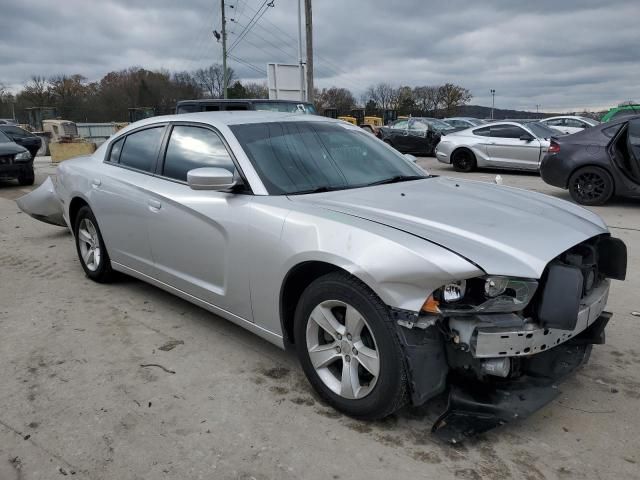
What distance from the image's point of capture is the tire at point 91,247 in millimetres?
4824

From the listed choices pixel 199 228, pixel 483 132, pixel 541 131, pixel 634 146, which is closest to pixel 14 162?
pixel 199 228

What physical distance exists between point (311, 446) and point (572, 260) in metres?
1.60

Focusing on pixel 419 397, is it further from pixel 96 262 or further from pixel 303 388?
pixel 96 262

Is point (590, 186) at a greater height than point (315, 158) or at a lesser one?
lesser

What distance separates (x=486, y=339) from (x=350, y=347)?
0.67m

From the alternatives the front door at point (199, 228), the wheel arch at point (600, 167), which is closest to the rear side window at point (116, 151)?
the front door at point (199, 228)

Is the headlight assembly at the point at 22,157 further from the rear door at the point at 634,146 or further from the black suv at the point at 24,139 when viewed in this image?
the rear door at the point at 634,146

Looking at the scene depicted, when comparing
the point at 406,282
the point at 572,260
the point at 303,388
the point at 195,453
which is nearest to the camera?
the point at 406,282

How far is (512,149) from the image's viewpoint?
13.0 metres

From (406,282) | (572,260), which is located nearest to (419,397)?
(406,282)

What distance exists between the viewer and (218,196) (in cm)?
339

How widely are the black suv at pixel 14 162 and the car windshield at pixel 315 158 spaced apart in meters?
11.1

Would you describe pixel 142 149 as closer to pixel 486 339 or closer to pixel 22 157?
pixel 486 339

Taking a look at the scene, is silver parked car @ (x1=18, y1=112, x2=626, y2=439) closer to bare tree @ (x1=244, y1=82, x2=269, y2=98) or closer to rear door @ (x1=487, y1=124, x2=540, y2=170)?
rear door @ (x1=487, y1=124, x2=540, y2=170)
